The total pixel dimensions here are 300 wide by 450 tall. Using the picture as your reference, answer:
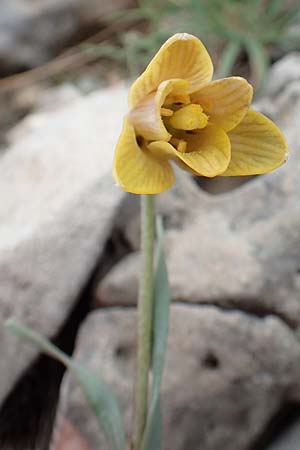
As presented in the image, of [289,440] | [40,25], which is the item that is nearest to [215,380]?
[289,440]

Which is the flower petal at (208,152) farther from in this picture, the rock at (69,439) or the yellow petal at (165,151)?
the rock at (69,439)

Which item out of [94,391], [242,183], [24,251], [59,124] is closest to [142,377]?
[94,391]

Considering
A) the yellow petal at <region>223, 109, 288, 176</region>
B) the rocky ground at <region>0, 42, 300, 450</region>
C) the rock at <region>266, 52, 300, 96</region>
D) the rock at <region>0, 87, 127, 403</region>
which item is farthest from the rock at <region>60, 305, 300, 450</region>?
the rock at <region>266, 52, 300, 96</region>

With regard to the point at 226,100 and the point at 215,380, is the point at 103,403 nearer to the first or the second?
the point at 215,380

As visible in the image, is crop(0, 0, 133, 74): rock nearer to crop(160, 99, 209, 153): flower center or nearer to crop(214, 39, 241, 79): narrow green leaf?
crop(214, 39, 241, 79): narrow green leaf

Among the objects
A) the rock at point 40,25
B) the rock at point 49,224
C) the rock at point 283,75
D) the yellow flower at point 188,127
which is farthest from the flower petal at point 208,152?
the rock at point 40,25

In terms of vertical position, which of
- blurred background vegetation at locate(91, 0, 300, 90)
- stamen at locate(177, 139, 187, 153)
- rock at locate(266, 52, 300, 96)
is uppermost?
stamen at locate(177, 139, 187, 153)
